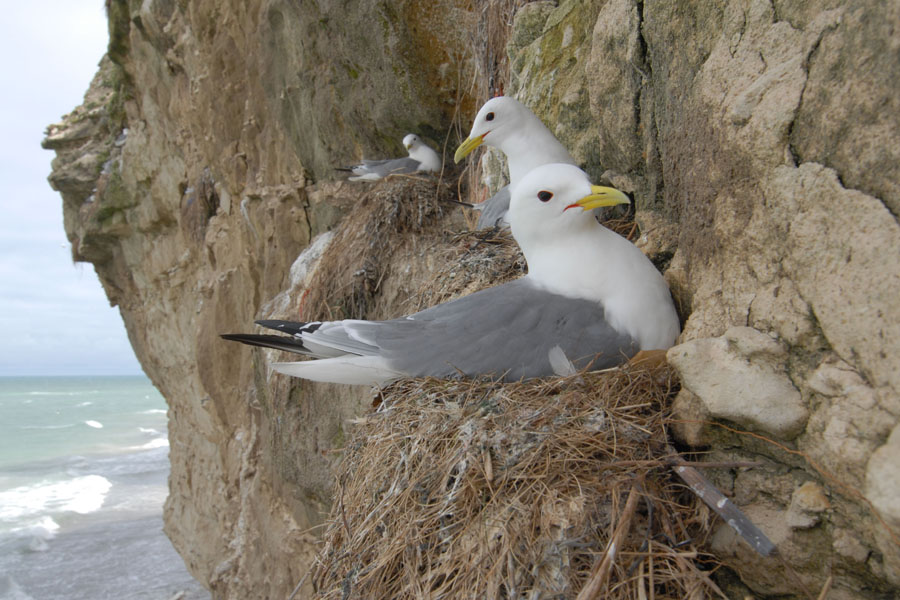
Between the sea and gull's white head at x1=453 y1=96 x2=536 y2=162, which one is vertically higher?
gull's white head at x1=453 y1=96 x2=536 y2=162

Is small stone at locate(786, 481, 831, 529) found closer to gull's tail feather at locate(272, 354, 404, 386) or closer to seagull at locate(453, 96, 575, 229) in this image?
gull's tail feather at locate(272, 354, 404, 386)

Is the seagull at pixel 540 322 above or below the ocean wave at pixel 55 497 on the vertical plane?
above

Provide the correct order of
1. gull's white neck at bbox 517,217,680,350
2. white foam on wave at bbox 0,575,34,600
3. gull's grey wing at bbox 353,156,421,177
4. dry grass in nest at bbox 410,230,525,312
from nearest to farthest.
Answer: gull's white neck at bbox 517,217,680,350 → dry grass in nest at bbox 410,230,525,312 → gull's grey wing at bbox 353,156,421,177 → white foam on wave at bbox 0,575,34,600

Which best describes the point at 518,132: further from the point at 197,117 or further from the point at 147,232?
the point at 147,232

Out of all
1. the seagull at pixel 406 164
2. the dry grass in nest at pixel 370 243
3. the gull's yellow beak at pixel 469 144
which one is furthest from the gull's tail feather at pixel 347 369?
the seagull at pixel 406 164

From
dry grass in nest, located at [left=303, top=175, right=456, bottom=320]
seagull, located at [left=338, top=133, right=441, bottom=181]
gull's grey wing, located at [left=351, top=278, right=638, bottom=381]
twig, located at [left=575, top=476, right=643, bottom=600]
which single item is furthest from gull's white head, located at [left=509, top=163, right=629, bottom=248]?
seagull, located at [left=338, top=133, right=441, bottom=181]

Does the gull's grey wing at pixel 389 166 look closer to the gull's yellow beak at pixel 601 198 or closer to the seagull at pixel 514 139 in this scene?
the seagull at pixel 514 139

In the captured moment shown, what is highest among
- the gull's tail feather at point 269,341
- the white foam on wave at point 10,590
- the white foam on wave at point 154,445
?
the gull's tail feather at point 269,341

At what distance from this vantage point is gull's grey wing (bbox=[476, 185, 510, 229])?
2975 mm

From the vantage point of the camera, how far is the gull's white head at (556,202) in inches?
77.2

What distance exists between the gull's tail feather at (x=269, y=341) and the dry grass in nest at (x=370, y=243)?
1.81 m

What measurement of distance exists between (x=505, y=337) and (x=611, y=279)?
0.38 metres

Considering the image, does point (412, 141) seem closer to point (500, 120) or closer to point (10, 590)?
point (500, 120)

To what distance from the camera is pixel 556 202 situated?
79.9 inches
